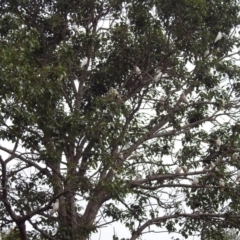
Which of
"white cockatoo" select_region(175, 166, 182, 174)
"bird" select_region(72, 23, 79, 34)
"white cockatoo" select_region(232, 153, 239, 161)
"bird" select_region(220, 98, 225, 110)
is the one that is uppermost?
"bird" select_region(72, 23, 79, 34)

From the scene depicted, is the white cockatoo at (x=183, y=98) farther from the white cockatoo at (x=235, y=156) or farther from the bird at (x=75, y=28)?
the bird at (x=75, y=28)

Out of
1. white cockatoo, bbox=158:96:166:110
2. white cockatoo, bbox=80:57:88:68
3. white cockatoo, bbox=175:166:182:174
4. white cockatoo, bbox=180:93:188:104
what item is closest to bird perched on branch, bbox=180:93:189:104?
white cockatoo, bbox=180:93:188:104

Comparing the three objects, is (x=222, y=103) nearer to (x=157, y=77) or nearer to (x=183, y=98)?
(x=183, y=98)

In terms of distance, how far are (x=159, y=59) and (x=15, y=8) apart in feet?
6.10

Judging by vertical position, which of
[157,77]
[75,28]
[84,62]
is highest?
[75,28]

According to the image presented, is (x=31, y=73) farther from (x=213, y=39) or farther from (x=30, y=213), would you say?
(x=213, y=39)

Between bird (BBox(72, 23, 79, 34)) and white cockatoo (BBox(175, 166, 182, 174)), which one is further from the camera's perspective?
bird (BBox(72, 23, 79, 34))

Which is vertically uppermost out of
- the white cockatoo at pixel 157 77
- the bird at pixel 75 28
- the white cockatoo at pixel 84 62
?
the bird at pixel 75 28

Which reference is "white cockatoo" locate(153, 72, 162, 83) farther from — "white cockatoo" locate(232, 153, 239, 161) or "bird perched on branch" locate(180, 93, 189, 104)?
"white cockatoo" locate(232, 153, 239, 161)

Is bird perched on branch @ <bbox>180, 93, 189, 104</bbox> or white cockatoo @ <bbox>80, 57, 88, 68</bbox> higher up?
white cockatoo @ <bbox>80, 57, 88, 68</bbox>

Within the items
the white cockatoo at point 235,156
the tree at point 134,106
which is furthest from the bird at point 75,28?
the white cockatoo at point 235,156

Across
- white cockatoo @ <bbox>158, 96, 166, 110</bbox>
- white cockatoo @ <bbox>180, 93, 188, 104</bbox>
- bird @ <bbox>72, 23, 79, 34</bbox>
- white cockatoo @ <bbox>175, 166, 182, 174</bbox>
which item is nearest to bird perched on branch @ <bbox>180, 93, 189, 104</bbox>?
white cockatoo @ <bbox>180, 93, 188, 104</bbox>

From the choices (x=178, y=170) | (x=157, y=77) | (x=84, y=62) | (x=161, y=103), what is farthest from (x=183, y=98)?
(x=84, y=62)

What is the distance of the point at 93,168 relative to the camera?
5.48m
